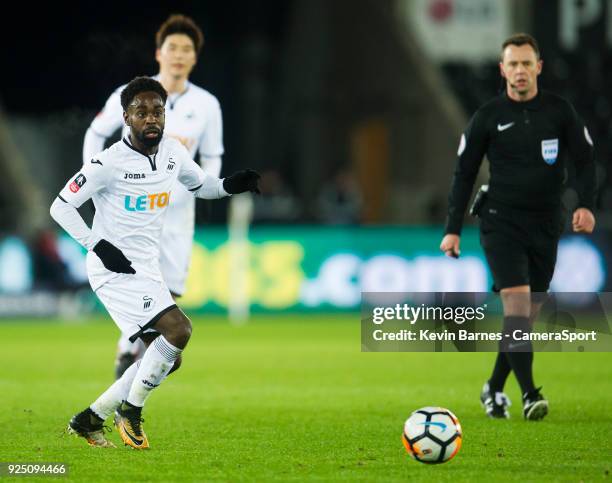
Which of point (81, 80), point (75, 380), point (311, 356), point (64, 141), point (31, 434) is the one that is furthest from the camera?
point (64, 141)

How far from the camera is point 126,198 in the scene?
6.96m

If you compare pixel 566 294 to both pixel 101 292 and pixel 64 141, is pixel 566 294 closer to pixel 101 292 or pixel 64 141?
pixel 101 292

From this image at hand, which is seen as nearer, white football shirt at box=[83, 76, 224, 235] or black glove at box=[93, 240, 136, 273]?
black glove at box=[93, 240, 136, 273]

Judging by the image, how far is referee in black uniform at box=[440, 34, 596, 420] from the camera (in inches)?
326

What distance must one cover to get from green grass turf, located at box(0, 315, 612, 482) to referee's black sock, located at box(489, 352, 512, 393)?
229 millimetres

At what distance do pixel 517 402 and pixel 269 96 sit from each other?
19459mm

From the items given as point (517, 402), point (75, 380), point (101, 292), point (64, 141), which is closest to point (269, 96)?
point (64, 141)

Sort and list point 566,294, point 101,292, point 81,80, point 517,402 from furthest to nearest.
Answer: point 81,80 < point 566,294 < point 517,402 < point 101,292

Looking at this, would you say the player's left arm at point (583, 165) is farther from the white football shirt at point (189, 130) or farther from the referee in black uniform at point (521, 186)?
the white football shirt at point (189, 130)

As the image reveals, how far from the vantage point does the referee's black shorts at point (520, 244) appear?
8266 millimetres

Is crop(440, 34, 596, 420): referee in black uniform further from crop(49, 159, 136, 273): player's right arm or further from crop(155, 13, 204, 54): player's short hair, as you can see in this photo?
crop(49, 159, 136, 273): player's right arm

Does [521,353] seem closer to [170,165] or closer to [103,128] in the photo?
[170,165]

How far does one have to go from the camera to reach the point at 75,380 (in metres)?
11.0

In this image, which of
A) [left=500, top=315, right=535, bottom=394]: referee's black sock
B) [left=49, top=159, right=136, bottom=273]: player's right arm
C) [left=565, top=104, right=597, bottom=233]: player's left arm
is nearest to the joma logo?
[left=49, top=159, right=136, bottom=273]: player's right arm
